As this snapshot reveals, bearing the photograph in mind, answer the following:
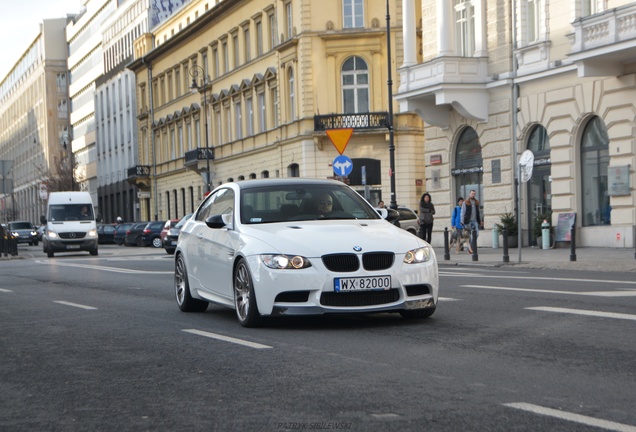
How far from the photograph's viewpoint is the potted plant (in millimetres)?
35469

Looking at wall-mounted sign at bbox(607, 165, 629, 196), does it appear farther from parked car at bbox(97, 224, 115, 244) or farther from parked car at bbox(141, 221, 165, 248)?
parked car at bbox(97, 224, 115, 244)

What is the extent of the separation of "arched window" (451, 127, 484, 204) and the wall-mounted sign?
23.0 feet

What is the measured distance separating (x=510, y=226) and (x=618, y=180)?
5249 mm

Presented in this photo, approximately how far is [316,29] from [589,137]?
79.3 ft

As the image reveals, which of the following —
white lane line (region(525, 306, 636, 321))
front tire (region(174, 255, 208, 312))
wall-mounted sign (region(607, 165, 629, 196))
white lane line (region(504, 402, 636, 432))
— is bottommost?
white lane line (region(504, 402, 636, 432))

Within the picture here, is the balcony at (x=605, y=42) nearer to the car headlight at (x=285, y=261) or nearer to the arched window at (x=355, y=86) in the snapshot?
the car headlight at (x=285, y=261)

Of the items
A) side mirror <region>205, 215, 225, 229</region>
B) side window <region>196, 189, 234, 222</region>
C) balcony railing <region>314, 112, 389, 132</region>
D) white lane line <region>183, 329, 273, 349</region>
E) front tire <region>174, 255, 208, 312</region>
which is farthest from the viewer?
balcony railing <region>314, 112, 389, 132</region>

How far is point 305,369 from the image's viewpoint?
8.66 meters

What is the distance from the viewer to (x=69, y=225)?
46750 mm

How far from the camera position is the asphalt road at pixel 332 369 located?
21.9 ft

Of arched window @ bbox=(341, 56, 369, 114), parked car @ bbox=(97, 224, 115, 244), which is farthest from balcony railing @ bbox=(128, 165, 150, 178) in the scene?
arched window @ bbox=(341, 56, 369, 114)

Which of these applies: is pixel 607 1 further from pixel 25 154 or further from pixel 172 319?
pixel 25 154

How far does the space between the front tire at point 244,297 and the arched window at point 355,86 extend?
43204 millimetres

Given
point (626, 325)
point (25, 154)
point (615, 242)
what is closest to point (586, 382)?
point (626, 325)
